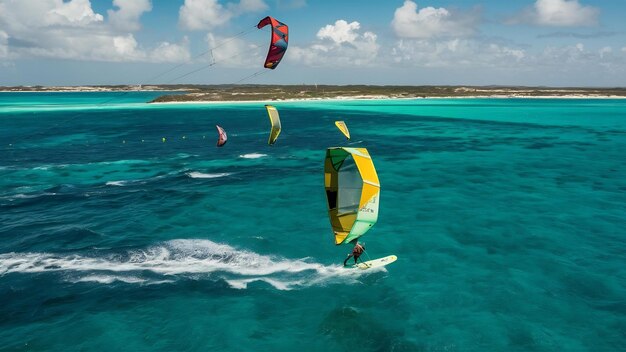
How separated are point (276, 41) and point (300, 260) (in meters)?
→ 13.4

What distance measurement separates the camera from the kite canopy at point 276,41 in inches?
989

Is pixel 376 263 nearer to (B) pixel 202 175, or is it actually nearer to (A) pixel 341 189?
(A) pixel 341 189

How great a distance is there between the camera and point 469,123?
9075cm

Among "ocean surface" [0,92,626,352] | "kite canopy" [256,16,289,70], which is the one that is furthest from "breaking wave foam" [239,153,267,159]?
"kite canopy" [256,16,289,70]

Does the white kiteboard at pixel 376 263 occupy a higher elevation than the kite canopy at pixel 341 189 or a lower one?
lower

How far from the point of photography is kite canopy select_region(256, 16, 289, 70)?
25.1 meters

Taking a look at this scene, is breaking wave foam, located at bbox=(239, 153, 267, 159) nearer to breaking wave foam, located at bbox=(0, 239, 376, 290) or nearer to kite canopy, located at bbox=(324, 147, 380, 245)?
breaking wave foam, located at bbox=(0, 239, 376, 290)

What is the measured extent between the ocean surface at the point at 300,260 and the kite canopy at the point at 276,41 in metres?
9.85

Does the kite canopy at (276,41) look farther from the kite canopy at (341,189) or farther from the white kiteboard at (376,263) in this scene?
the white kiteboard at (376,263)

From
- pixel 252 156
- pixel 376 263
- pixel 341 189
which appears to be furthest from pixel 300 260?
pixel 252 156

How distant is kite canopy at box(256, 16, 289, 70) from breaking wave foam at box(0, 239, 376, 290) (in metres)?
11.5

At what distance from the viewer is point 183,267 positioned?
19.5 m

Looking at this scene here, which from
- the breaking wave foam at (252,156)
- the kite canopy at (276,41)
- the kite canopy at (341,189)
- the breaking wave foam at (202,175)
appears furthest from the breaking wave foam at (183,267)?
the breaking wave foam at (252,156)

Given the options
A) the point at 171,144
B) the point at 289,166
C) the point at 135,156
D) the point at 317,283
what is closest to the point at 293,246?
the point at 317,283
